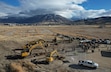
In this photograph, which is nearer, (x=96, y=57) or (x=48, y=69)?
(x=48, y=69)

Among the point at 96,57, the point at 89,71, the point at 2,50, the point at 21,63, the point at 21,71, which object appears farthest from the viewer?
the point at 2,50

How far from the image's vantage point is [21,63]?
134 feet

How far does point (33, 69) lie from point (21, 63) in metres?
4.91

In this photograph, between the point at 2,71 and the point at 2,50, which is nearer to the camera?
the point at 2,71

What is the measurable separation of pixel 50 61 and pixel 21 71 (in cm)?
913

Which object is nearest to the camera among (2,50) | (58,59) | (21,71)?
(21,71)

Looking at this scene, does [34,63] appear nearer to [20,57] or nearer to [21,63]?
[21,63]

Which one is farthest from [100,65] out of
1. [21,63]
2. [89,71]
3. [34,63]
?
[21,63]

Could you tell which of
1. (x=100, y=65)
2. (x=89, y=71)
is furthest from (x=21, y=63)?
(x=100, y=65)

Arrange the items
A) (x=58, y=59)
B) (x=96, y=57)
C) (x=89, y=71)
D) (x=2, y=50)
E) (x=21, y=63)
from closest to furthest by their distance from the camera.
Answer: (x=89, y=71)
(x=21, y=63)
(x=58, y=59)
(x=96, y=57)
(x=2, y=50)

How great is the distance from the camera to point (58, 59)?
4616cm

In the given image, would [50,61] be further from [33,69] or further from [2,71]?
Result: [2,71]

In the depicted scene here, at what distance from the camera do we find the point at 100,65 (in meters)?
41.6

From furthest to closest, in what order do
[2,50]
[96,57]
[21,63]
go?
[2,50] → [96,57] → [21,63]
